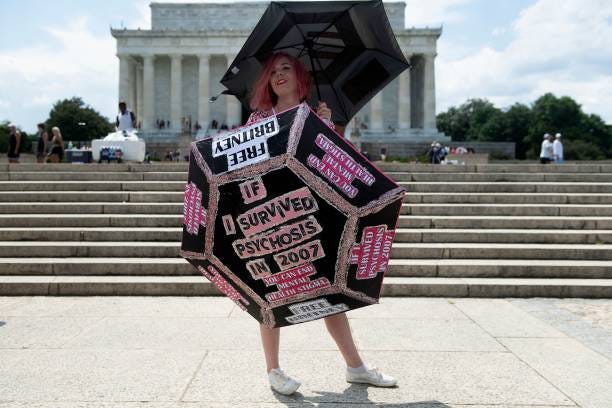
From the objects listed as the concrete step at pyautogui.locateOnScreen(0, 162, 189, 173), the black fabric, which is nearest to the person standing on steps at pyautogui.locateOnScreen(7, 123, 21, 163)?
the black fabric

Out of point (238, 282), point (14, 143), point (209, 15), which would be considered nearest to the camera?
point (238, 282)

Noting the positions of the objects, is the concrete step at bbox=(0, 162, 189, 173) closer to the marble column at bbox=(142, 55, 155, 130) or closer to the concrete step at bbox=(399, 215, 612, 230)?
→ the concrete step at bbox=(399, 215, 612, 230)

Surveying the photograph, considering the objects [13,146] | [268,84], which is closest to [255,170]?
[268,84]

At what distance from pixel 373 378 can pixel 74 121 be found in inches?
3349

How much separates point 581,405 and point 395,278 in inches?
187

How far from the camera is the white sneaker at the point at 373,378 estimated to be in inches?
166

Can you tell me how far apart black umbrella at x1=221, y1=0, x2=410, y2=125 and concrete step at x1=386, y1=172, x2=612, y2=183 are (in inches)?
354

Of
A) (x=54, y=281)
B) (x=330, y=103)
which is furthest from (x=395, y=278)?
(x=54, y=281)

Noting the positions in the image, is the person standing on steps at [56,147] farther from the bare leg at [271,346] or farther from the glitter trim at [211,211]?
the glitter trim at [211,211]

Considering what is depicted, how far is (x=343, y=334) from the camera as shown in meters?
4.15

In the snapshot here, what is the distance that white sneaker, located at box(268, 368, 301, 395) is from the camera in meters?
4.02

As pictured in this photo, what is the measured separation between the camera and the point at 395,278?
8.62 m

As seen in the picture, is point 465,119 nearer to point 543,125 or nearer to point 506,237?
point 543,125

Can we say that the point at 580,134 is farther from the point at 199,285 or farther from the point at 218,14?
the point at 199,285
